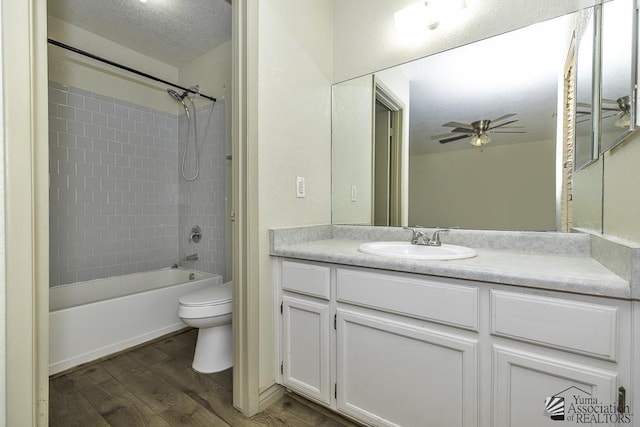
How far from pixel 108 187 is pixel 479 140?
2.82 metres

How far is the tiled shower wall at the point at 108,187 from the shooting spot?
230 centimetres

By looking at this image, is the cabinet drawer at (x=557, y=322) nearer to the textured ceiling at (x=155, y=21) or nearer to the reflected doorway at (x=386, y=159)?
the reflected doorway at (x=386, y=159)

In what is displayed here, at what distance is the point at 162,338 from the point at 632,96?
288 centimetres

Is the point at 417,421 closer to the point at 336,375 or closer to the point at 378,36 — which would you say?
the point at 336,375

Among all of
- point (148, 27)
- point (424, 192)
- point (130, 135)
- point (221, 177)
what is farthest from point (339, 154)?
point (130, 135)

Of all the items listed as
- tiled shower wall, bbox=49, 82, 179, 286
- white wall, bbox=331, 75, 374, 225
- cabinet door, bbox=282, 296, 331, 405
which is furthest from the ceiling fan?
tiled shower wall, bbox=49, 82, 179, 286

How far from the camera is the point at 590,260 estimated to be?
1.14 m

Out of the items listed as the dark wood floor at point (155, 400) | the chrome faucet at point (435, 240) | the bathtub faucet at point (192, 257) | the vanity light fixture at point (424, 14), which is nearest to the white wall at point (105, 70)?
the bathtub faucet at point (192, 257)

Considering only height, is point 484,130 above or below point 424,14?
below

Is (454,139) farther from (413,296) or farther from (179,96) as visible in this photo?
(179,96)

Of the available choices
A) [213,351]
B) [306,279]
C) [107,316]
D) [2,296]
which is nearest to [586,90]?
[306,279]

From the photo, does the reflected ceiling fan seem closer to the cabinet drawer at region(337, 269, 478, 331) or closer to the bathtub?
the cabinet drawer at region(337, 269, 478, 331)

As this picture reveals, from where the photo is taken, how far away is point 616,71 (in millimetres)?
977

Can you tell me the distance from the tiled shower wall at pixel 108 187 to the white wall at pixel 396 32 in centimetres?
195
